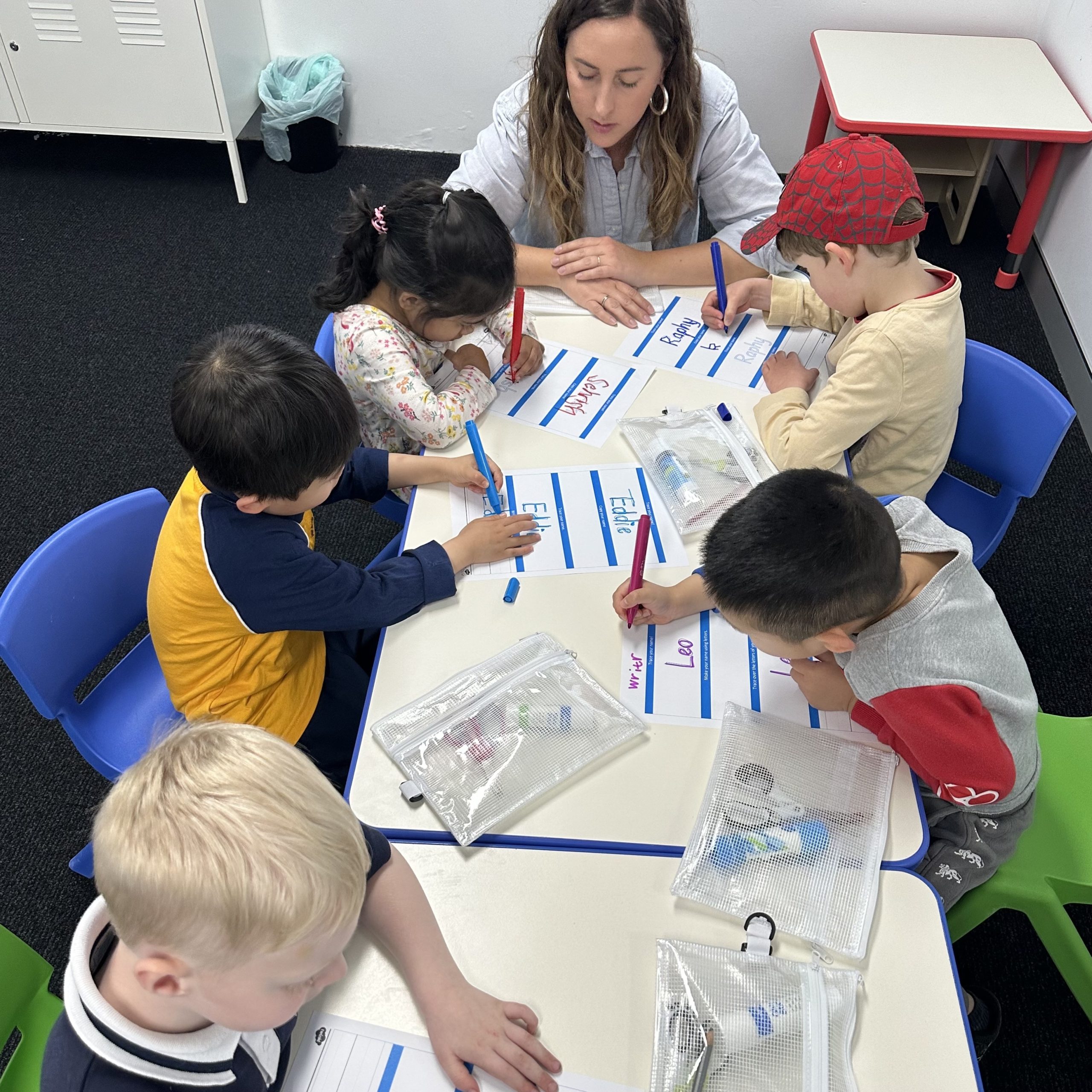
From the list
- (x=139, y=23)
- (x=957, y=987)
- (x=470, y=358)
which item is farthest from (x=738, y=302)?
(x=139, y=23)

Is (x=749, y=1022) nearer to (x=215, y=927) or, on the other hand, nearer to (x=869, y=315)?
(x=215, y=927)

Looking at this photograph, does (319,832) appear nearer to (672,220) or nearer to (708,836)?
(708,836)

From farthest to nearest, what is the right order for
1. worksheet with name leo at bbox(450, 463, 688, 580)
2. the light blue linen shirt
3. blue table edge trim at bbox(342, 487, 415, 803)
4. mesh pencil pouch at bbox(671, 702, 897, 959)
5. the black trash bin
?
the black trash bin, the light blue linen shirt, worksheet with name leo at bbox(450, 463, 688, 580), blue table edge trim at bbox(342, 487, 415, 803), mesh pencil pouch at bbox(671, 702, 897, 959)

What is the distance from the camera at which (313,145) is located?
3553 millimetres

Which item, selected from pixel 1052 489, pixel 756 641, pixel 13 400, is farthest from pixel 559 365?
pixel 13 400

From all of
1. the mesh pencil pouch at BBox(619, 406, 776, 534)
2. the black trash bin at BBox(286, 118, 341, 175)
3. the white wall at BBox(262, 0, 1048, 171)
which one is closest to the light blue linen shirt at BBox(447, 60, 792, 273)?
the mesh pencil pouch at BBox(619, 406, 776, 534)

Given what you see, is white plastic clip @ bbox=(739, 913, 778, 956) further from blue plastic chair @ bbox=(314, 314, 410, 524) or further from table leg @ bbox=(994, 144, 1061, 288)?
table leg @ bbox=(994, 144, 1061, 288)

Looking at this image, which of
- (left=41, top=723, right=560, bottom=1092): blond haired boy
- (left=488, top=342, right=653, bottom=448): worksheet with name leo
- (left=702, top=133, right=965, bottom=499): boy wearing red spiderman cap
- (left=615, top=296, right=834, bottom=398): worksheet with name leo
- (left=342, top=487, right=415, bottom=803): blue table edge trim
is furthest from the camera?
(left=615, top=296, right=834, bottom=398): worksheet with name leo

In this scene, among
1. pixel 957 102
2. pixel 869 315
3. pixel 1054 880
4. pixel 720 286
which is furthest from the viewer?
pixel 957 102

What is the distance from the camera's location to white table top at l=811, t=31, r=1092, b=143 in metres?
2.83

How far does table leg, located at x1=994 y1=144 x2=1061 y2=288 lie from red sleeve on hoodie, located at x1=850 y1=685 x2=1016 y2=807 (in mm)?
2502

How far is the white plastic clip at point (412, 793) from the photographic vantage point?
3.36ft

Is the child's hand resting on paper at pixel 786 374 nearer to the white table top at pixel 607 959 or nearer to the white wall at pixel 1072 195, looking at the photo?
the white table top at pixel 607 959

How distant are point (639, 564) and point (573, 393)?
0.47 metres
